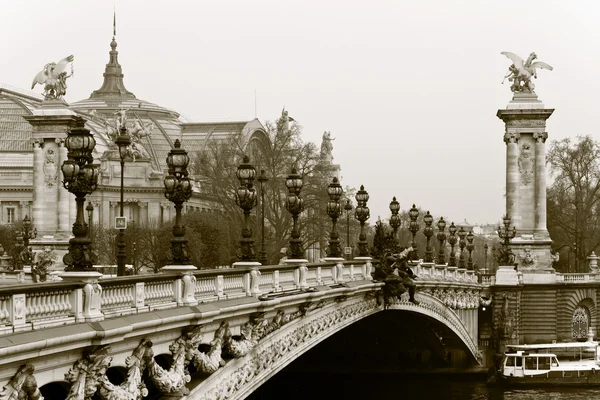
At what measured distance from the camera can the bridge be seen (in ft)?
48.5

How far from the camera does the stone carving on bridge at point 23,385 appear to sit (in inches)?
554

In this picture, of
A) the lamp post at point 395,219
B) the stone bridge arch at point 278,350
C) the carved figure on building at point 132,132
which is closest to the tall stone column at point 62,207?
the carved figure on building at point 132,132

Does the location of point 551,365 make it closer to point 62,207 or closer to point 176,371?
point 62,207

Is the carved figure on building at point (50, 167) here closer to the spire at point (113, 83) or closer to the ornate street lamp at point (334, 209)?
the ornate street lamp at point (334, 209)

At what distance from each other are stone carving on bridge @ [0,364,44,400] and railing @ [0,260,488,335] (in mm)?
414

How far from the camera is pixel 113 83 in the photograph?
14475 cm

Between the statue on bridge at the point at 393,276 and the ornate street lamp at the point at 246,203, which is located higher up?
the ornate street lamp at the point at 246,203

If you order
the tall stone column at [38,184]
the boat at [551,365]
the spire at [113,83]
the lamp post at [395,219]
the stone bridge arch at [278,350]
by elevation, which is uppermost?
the spire at [113,83]

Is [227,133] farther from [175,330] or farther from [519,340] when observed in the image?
[175,330]

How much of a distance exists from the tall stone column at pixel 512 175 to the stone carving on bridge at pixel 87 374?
60642 mm

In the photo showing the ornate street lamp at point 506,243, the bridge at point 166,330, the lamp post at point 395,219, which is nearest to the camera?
the bridge at point 166,330

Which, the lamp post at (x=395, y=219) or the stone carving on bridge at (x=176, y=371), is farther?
the lamp post at (x=395, y=219)

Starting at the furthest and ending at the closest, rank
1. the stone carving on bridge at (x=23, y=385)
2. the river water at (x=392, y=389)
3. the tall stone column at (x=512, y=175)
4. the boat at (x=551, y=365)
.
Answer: the tall stone column at (x=512, y=175)
the boat at (x=551, y=365)
the river water at (x=392, y=389)
the stone carving on bridge at (x=23, y=385)

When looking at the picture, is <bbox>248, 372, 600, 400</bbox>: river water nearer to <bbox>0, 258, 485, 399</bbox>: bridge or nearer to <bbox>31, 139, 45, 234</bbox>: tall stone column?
<bbox>0, 258, 485, 399</bbox>: bridge
